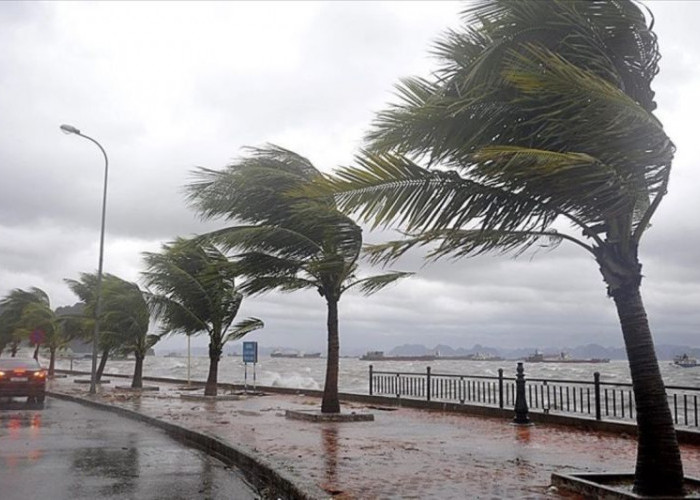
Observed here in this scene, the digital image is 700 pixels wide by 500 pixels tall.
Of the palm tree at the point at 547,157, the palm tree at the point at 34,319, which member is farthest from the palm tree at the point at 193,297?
the palm tree at the point at 547,157

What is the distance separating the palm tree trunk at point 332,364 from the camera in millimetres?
17703

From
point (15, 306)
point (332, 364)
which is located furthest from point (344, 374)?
point (332, 364)

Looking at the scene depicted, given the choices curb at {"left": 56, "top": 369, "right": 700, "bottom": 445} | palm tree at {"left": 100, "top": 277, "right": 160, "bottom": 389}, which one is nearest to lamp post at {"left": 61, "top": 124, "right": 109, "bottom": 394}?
palm tree at {"left": 100, "top": 277, "right": 160, "bottom": 389}

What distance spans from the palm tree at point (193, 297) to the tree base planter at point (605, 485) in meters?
18.3

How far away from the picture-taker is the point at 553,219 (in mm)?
8320

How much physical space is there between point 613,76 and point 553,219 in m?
1.69

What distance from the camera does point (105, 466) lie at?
34.4 feet

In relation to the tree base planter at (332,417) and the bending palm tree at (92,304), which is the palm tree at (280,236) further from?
the bending palm tree at (92,304)

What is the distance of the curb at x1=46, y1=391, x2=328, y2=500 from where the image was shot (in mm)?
8094

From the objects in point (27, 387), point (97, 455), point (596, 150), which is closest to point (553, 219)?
point (596, 150)

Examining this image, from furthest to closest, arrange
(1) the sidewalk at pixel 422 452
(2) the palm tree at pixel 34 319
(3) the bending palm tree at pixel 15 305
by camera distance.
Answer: (3) the bending palm tree at pixel 15 305, (2) the palm tree at pixel 34 319, (1) the sidewalk at pixel 422 452

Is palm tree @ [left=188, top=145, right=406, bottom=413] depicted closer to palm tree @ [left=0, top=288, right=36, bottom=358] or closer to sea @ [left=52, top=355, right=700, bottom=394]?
sea @ [left=52, top=355, right=700, bottom=394]

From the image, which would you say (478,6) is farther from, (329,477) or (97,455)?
(97,455)

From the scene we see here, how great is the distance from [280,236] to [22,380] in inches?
500
